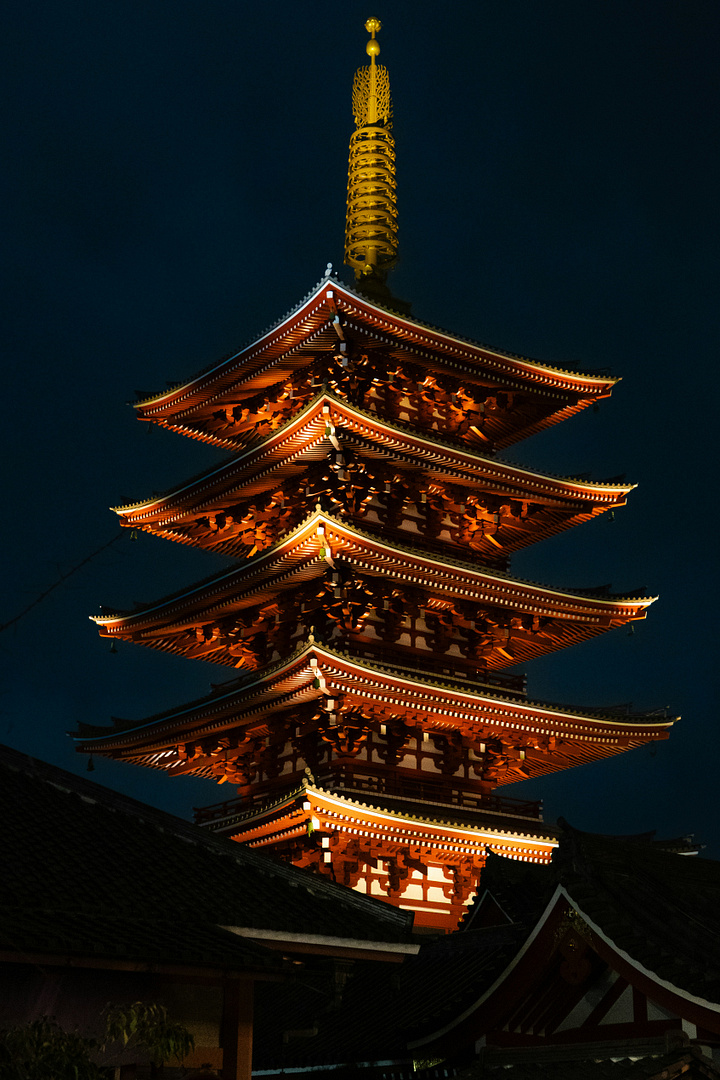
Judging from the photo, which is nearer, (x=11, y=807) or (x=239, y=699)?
(x=11, y=807)

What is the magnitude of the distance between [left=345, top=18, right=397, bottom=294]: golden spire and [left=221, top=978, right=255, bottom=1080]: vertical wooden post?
25760 mm

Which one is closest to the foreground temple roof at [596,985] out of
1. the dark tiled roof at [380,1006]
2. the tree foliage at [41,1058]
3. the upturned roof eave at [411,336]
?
the dark tiled roof at [380,1006]

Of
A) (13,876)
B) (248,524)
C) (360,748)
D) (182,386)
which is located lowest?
(13,876)

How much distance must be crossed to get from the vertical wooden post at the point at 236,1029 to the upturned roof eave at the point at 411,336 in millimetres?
20305

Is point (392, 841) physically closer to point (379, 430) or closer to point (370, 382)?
point (379, 430)

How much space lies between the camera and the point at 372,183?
37312mm

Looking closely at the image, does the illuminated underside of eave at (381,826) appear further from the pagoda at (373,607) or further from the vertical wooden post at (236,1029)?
the vertical wooden post at (236,1029)

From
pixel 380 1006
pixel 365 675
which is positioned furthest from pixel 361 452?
pixel 380 1006

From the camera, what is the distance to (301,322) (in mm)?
30391

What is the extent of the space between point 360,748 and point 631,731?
7218 millimetres

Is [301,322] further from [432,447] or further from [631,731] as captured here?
[631,731]

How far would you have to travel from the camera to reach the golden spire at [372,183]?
Answer: 119 ft

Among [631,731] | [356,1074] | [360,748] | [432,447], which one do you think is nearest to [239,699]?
[360,748]

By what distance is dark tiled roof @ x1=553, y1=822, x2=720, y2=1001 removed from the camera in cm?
949
